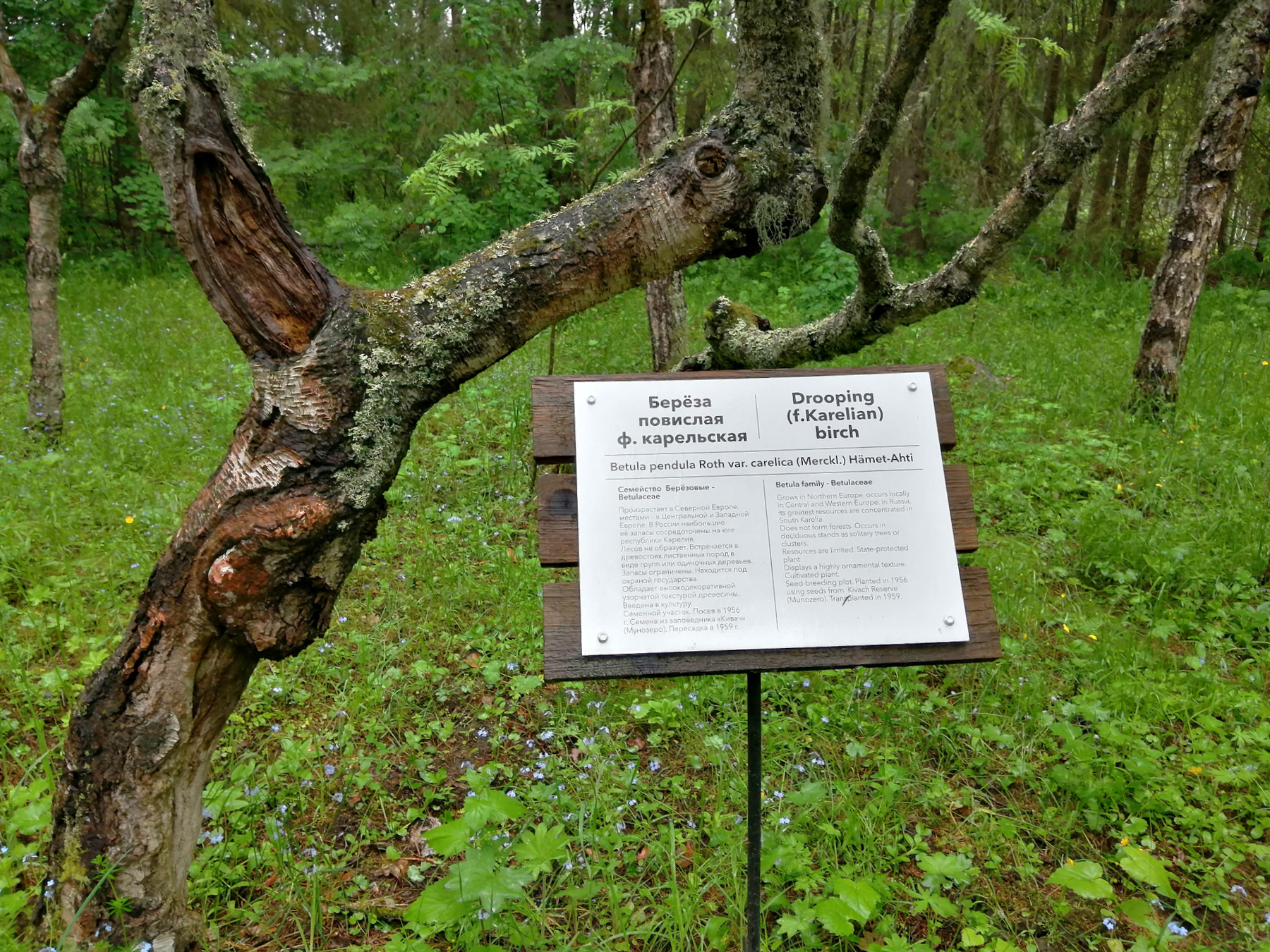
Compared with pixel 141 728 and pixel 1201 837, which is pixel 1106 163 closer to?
pixel 1201 837

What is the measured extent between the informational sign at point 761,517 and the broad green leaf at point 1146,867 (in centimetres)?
82

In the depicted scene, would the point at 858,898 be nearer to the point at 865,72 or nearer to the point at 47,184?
the point at 47,184

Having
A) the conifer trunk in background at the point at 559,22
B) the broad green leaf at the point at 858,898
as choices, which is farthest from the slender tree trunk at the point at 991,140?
the broad green leaf at the point at 858,898

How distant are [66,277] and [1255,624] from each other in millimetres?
11961

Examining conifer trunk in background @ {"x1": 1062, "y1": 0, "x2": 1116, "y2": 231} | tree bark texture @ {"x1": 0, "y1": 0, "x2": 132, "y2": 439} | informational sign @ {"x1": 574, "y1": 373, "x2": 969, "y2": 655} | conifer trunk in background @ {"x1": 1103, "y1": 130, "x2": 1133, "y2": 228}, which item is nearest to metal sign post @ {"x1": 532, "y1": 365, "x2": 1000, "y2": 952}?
informational sign @ {"x1": 574, "y1": 373, "x2": 969, "y2": 655}

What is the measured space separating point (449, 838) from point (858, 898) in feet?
3.68

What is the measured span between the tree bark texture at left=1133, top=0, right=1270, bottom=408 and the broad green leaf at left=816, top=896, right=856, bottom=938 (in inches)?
217

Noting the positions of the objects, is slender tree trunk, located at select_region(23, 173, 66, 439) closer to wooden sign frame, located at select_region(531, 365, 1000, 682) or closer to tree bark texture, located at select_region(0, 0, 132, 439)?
tree bark texture, located at select_region(0, 0, 132, 439)

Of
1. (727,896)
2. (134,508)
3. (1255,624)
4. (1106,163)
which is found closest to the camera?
(727,896)

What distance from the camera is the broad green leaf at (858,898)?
2.10 meters

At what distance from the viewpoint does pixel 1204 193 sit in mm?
5812

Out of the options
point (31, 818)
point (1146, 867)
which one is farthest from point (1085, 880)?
point (31, 818)

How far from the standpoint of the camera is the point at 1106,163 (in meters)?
11.4

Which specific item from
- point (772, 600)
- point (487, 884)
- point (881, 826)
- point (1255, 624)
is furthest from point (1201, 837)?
point (487, 884)
